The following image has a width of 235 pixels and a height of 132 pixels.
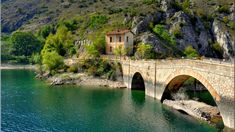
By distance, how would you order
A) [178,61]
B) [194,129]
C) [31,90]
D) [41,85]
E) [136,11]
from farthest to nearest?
1. [136,11]
2. [41,85]
3. [31,90]
4. [178,61]
5. [194,129]

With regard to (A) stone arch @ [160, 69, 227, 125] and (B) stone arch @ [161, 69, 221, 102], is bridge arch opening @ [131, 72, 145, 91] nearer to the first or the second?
(A) stone arch @ [160, 69, 227, 125]

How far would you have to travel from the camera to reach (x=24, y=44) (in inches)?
6304

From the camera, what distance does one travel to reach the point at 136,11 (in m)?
116

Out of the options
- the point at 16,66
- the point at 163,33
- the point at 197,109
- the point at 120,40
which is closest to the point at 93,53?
the point at 120,40

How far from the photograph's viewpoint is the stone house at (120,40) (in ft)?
311

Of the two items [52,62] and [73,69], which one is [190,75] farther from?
[52,62]

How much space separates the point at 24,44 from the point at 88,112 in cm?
11636

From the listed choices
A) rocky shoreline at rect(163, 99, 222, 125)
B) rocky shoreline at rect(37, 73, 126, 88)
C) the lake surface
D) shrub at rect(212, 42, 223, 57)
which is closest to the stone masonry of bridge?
the lake surface

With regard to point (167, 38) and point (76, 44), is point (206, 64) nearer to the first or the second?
point (167, 38)

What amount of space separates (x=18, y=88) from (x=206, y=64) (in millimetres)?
49691

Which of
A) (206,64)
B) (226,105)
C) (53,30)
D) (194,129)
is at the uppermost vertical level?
(53,30)

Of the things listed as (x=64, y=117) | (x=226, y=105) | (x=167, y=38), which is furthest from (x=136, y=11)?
(x=226, y=105)

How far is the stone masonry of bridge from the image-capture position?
38562 millimetres

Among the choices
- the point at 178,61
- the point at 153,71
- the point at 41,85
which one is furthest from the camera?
the point at 41,85
